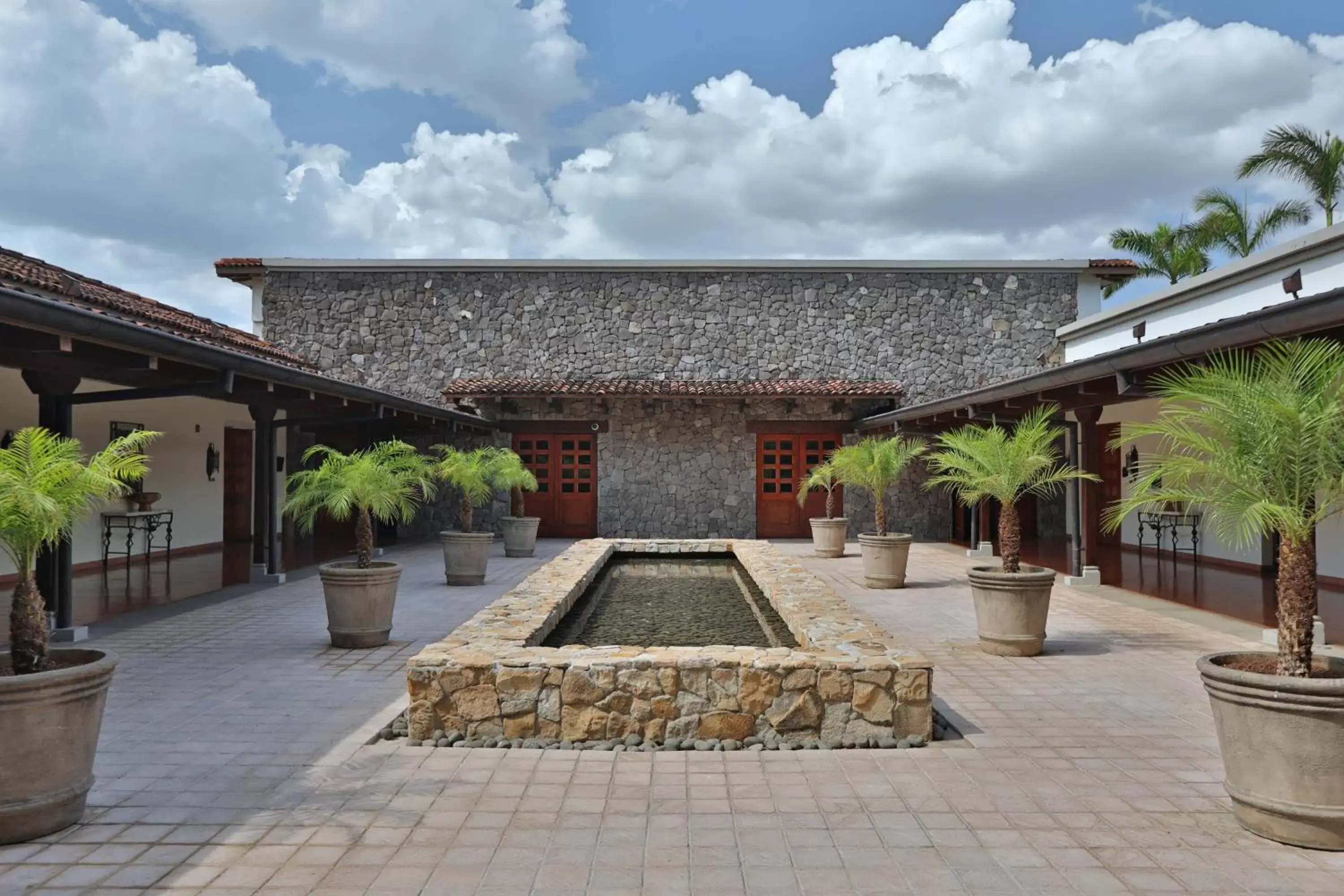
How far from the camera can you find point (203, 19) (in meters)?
8.15

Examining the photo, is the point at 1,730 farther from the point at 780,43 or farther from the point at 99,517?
the point at 780,43

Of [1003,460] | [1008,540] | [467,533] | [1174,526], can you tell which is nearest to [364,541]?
[467,533]

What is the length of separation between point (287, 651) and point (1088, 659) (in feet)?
18.9

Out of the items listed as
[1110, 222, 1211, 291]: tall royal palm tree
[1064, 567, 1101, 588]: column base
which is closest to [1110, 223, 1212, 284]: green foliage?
[1110, 222, 1211, 291]: tall royal palm tree

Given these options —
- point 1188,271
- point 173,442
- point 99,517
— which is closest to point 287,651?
point 99,517

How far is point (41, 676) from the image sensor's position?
10.4ft

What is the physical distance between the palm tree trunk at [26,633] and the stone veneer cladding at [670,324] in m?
14.5

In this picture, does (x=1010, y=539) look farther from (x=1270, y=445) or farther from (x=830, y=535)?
(x=830, y=535)

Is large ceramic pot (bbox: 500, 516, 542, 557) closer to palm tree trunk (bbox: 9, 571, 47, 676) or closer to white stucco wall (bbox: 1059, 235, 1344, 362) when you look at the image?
white stucco wall (bbox: 1059, 235, 1344, 362)

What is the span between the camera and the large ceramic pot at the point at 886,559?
33.1 feet

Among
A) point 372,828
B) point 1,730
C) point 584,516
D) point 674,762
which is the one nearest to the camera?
point 1,730

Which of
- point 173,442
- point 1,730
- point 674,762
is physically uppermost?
point 173,442

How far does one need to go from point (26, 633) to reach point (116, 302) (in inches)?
386

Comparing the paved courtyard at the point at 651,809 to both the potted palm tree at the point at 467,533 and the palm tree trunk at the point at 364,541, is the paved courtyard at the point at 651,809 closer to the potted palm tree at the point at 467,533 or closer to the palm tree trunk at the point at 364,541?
the palm tree trunk at the point at 364,541
